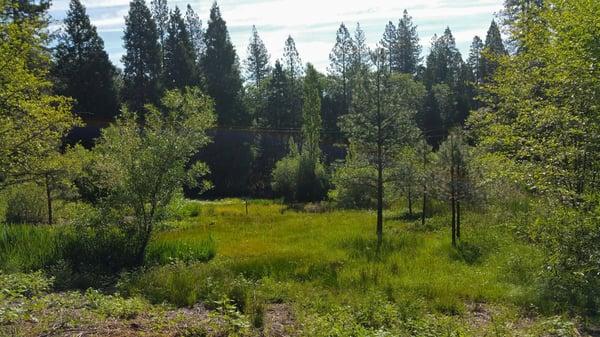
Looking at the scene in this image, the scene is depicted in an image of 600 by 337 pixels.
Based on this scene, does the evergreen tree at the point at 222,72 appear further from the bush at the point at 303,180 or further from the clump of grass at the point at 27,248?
the clump of grass at the point at 27,248

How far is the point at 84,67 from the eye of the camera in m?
37.5

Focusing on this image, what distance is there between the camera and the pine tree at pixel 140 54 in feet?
139

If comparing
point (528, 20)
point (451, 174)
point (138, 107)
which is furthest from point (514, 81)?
point (138, 107)

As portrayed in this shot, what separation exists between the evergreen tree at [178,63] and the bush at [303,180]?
14394 millimetres

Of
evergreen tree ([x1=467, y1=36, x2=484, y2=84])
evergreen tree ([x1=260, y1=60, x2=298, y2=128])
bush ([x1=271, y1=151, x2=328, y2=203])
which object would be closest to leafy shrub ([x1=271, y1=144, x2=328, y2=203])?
bush ([x1=271, y1=151, x2=328, y2=203])

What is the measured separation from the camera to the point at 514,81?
1291 cm

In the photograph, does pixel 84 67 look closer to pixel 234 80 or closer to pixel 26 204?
pixel 234 80

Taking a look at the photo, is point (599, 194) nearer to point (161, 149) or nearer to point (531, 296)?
point (531, 296)

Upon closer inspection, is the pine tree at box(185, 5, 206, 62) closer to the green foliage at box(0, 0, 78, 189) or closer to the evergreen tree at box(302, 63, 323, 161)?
the evergreen tree at box(302, 63, 323, 161)

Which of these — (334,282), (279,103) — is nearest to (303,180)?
(334,282)

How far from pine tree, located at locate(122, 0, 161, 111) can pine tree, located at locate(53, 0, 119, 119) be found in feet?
13.1

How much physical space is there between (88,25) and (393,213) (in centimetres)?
3061

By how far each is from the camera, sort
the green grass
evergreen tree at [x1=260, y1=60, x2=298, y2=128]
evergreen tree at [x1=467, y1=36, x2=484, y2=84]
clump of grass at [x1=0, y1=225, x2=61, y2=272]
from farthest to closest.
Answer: evergreen tree at [x1=467, y1=36, x2=484, y2=84], evergreen tree at [x1=260, y1=60, x2=298, y2=128], clump of grass at [x1=0, y1=225, x2=61, y2=272], the green grass

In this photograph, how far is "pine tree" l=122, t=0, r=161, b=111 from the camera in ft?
139
